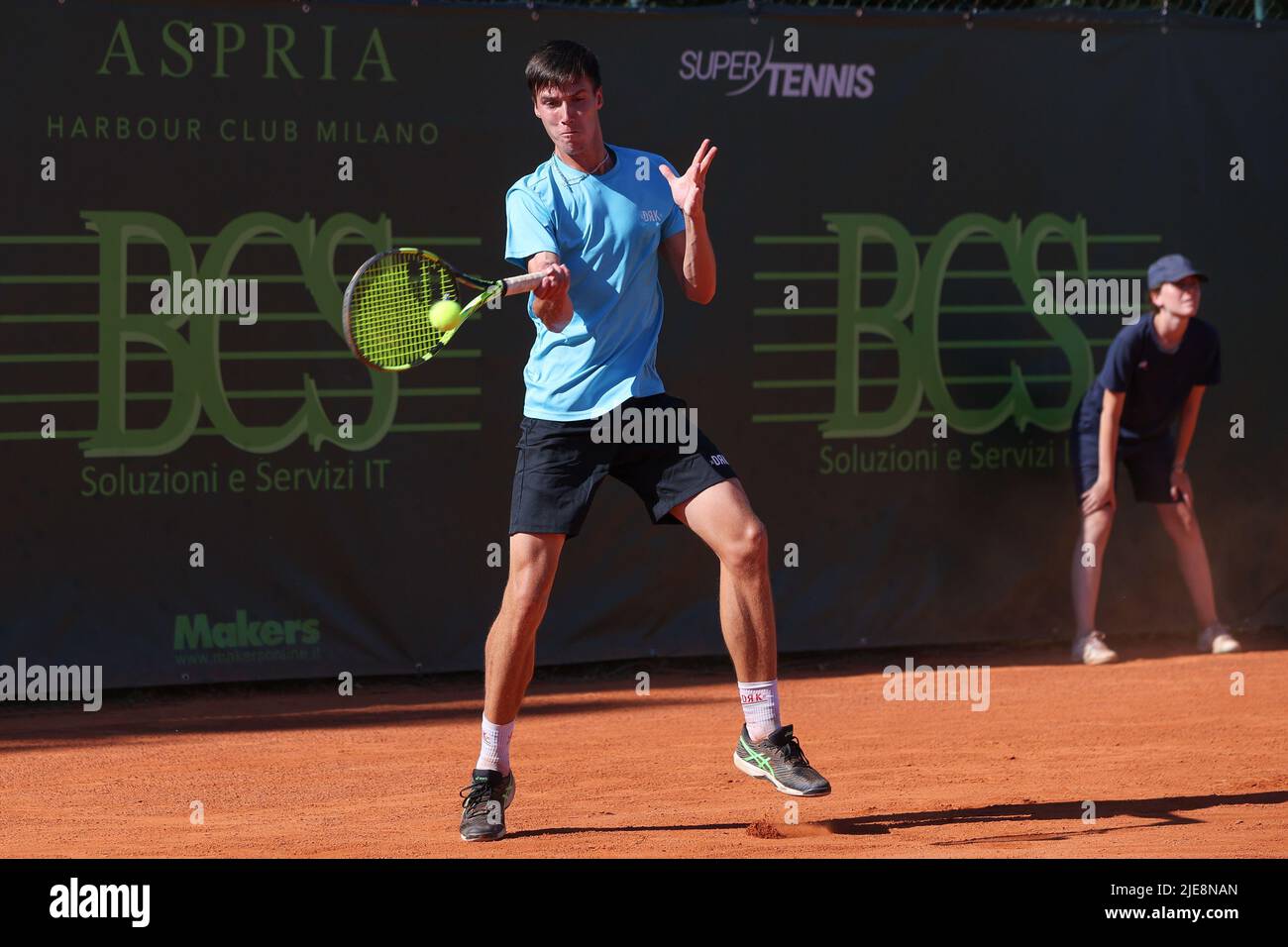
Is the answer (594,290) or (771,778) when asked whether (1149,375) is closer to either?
(771,778)

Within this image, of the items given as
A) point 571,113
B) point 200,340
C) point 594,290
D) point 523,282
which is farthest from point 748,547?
point 200,340

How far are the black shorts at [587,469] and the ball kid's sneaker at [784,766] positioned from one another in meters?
0.66

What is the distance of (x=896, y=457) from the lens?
7.38 meters

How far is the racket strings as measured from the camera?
4312 mm

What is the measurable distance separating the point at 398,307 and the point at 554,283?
492mm

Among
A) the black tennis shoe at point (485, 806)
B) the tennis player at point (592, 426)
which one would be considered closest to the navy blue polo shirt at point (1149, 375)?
the tennis player at point (592, 426)

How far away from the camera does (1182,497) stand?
739cm

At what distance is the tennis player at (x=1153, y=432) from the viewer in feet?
23.4

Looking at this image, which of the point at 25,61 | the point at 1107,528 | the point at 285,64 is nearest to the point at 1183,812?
the point at 1107,528

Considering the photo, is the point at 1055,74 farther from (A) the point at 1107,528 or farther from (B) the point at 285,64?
(B) the point at 285,64

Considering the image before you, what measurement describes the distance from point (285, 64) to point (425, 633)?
228 centimetres

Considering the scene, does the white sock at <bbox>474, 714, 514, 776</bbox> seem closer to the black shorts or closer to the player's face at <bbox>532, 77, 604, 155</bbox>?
the black shorts

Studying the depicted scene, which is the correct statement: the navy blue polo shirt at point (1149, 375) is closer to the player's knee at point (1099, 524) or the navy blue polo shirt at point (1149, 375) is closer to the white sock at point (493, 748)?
the player's knee at point (1099, 524)

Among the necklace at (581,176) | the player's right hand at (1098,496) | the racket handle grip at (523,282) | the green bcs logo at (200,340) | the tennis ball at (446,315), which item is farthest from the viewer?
the player's right hand at (1098,496)
